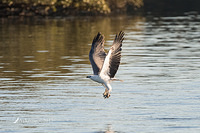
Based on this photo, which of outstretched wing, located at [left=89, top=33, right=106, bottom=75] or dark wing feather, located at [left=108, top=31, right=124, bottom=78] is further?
outstretched wing, located at [left=89, top=33, right=106, bottom=75]

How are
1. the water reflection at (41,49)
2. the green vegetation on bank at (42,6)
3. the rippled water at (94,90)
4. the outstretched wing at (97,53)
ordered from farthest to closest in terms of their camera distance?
the green vegetation on bank at (42,6)
the water reflection at (41,49)
the outstretched wing at (97,53)
the rippled water at (94,90)

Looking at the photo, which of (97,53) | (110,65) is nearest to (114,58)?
(110,65)

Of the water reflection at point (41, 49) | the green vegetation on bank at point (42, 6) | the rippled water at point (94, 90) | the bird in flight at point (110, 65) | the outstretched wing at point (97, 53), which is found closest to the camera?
the rippled water at point (94, 90)

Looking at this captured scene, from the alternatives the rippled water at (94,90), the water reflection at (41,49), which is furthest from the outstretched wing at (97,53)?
the water reflection at (41,49)

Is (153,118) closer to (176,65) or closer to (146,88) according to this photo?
(146,88)

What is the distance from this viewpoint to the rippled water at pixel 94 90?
1306 cm

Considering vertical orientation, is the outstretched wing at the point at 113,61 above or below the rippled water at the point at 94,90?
above

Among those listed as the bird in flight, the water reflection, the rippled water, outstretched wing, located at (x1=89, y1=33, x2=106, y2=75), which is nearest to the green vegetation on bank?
the water reflection

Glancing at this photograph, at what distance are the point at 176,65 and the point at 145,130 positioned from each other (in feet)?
37.9

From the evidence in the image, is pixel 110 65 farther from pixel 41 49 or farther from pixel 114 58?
pixel 41 49

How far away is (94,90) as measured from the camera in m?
17.7

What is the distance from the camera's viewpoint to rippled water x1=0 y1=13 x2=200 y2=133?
13.1m

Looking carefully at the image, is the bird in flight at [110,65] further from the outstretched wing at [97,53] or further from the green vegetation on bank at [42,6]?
the green vegetation on bank at [42,6]

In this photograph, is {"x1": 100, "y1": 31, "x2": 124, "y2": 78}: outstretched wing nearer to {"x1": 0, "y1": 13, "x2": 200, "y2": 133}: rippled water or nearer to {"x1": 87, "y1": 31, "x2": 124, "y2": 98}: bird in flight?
{"x1": 87, "y1": 31, "x2": 124, "y2": 98}: bird in flight
